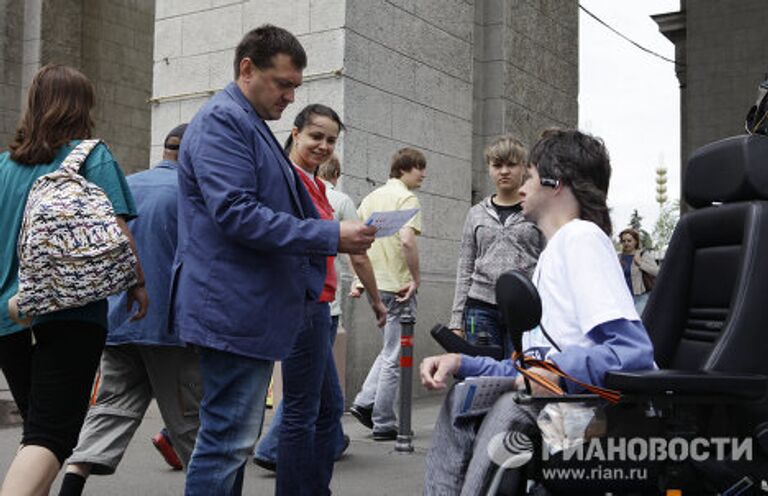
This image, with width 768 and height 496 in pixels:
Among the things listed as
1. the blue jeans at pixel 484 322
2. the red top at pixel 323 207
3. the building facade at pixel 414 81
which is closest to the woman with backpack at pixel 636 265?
the building facade at pixel 414 81

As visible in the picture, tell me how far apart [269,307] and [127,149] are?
1496 centimetres

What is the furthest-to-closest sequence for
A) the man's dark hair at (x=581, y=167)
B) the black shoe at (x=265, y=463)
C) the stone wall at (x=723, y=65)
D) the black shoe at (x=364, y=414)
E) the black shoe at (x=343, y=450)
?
the stone wall at (x=723, y=65) → the black shoe at (x=364, y=414) → the black shoe at (x=343, y=450) → the black shoe at (x=265, y=463) → the man's dark hair at (x=581, y=167)

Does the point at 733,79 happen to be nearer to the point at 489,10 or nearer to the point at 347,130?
the point at 489,10

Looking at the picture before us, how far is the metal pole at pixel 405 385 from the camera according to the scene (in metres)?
6.41

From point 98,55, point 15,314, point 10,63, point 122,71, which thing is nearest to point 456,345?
point 15,314

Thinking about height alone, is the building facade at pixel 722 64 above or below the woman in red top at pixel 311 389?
above

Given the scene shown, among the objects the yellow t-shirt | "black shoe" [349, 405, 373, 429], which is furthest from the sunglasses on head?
"black shoe" [349, 405, 373, 429]

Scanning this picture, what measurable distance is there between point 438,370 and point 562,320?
14.8 inches

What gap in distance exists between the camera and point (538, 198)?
293 centimetres

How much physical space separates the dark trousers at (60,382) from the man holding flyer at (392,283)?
355 cm

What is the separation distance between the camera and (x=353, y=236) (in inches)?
133

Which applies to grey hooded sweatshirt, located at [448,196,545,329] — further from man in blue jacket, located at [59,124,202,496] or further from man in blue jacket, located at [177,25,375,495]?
man in blue jacket, located at [177,25,375,495]

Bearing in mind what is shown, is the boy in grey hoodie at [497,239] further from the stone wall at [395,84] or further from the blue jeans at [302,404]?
the stone wall at [395,84]

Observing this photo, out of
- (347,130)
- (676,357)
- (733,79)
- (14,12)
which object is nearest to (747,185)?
(676,357)
